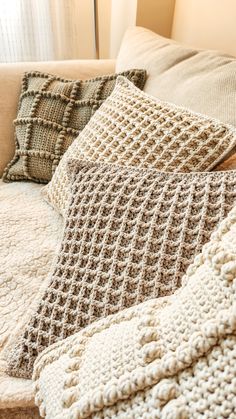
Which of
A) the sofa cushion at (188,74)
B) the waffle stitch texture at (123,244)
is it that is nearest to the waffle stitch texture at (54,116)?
the sofa cushion at (188,74)

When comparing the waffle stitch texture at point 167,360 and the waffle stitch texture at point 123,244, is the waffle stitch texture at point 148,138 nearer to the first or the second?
the waffle stitch texture at point 123,244

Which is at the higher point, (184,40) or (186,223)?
(184,40)

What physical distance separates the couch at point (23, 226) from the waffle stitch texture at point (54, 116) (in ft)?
0.29

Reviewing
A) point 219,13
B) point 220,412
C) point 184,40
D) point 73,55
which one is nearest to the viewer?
point 220,412

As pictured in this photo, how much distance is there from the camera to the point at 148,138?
74 cm

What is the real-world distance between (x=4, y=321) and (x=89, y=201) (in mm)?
288

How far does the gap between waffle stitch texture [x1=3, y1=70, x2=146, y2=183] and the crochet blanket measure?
0.11 m

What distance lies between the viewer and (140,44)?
44.6 inches

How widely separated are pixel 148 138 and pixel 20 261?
1.32 feet

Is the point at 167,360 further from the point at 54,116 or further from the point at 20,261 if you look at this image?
the point at 54,116

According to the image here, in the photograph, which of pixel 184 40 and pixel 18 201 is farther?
pixel 184 40

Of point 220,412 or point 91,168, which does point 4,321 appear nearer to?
point 91,168

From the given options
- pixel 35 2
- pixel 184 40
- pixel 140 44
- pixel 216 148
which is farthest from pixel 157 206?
pixel 35 2

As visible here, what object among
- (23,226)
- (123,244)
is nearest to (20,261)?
(23,226)
